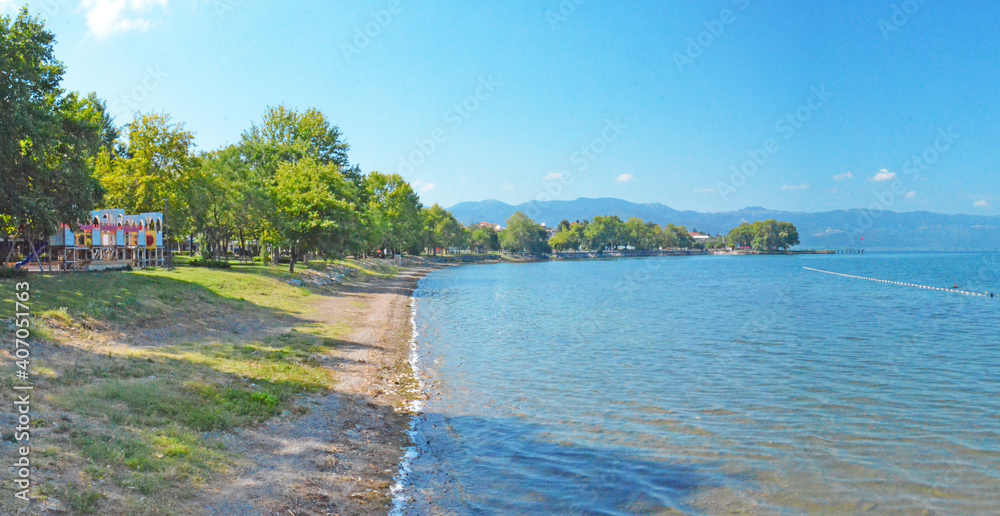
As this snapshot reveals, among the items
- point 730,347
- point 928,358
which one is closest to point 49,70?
point 730,347

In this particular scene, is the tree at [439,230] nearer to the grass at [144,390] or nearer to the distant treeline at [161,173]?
the distant treeline at [161,173]

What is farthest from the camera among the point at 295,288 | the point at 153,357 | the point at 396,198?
the point at 396,198

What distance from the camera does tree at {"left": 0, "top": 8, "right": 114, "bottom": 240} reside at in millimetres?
21625

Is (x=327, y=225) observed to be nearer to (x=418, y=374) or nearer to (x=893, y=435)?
(x=418, y=374)

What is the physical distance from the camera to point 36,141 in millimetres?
22156

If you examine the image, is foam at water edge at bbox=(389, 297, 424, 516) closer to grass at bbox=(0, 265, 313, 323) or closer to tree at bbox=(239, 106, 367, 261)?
grass at bbox=(0, 265, 313, 323)

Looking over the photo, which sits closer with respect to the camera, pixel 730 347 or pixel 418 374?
pixel 418 374

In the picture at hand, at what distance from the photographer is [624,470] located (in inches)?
478

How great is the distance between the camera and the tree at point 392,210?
319ft

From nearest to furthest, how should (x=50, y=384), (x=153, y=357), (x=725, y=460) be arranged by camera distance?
(x=50, y=384) < (x=725, y=460) < (x=153, y=357)

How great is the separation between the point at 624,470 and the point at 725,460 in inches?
90.6

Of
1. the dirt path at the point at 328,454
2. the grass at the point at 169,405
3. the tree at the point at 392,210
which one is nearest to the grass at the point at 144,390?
the grass at the point at 169,405

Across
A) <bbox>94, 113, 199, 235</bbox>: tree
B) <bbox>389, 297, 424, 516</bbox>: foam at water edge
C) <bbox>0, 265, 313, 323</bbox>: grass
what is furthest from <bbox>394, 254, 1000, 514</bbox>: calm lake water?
Answer: <bbox>94, 113, 199, 235</bbox>: tree

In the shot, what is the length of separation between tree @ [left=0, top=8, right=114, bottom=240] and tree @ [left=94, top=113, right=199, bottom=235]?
13920mm
